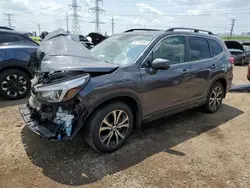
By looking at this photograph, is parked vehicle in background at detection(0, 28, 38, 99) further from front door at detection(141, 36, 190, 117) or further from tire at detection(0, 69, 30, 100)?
front door at detection(141, 36, 190, 117)

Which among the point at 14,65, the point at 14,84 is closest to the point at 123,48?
the point at 14,65

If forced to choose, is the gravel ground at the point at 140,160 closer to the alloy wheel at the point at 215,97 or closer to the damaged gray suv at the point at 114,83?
the damaged gray suv at the point at 114,83

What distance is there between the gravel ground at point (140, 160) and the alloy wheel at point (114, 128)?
0.20 metres

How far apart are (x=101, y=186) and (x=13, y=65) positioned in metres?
4.10

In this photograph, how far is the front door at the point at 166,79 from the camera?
3504 millimetres

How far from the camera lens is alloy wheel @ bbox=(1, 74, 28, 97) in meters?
5.54

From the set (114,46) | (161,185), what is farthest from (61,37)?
(161,185)

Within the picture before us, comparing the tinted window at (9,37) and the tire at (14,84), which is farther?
the tinted window at (9,37)

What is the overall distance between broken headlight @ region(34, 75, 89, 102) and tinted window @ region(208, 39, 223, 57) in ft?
10.1

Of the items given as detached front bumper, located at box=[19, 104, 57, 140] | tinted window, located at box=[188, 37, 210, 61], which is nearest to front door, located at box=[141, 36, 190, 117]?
tinted window, located at box=[188, 37, 210, 61]

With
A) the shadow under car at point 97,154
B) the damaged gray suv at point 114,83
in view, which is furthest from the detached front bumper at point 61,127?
the shadow under car at point 97,154

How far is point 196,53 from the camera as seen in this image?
4.41 metres

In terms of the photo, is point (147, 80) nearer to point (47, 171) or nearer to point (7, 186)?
point (47, 171)

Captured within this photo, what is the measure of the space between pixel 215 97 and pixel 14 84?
470 centimetres
